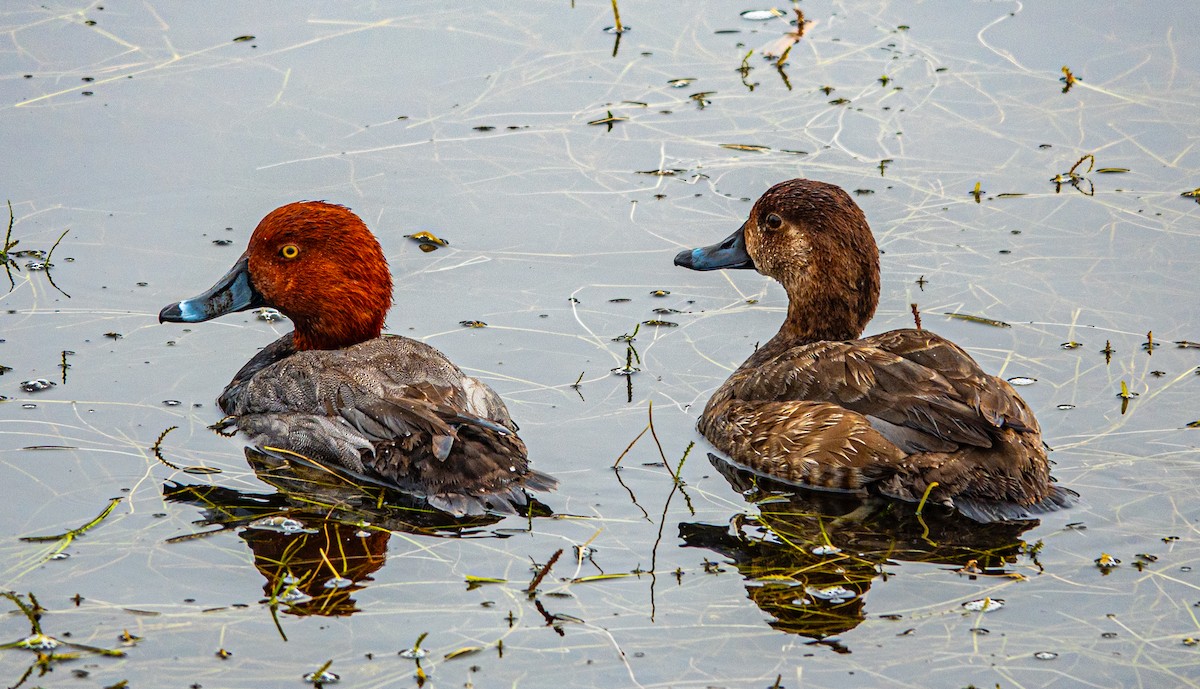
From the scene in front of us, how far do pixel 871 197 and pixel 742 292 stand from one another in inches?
50.0

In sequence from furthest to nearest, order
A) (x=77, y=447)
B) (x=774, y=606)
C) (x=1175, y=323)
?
(x=1175, y=323) → (x=77, y=447) → (x=774, y=606)

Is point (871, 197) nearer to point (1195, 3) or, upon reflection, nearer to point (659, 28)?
point (659, 28)

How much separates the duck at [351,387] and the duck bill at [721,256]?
169 cm

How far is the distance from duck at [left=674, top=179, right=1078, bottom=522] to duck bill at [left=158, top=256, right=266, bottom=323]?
2.63 meters

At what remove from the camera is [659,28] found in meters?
13.5

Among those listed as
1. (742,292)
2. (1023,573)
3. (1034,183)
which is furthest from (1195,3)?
(1023,573)

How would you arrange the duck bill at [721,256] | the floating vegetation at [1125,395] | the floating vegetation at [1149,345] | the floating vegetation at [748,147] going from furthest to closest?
the floating vegetation at [748,147]
the duck bill at [721,256]
the floating vegetation at [1149,345]
the floating vegetation at [1125,395]

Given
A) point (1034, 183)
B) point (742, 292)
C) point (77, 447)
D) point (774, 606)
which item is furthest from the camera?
point (1034, 183)

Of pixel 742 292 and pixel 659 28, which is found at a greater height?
pixel 659 28

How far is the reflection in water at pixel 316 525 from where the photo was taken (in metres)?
7.11

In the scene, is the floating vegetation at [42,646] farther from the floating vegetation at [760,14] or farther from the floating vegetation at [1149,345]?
the floating vegetation at [760,14]

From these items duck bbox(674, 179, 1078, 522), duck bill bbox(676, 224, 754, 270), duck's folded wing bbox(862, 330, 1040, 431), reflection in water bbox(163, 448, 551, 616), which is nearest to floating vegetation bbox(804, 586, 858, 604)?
duck bbox(674, 179, 1078, 522)

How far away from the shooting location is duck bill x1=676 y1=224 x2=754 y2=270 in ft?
31.4

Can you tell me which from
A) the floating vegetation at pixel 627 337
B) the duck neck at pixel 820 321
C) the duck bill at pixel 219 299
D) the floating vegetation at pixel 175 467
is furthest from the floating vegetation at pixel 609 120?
the floating vegetation at pixel 175 467
